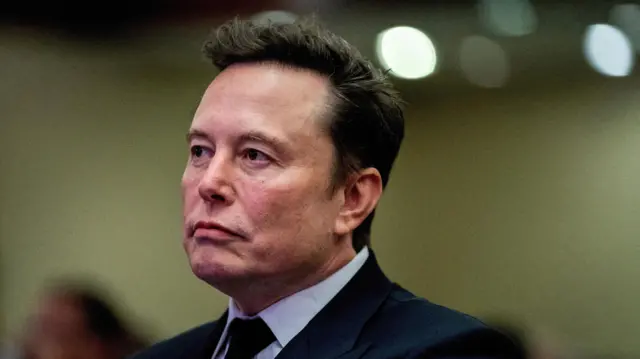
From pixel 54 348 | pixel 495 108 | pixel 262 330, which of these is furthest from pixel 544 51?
pixel 262 330

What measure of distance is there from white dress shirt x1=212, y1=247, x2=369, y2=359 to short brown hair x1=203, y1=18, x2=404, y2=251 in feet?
0.23

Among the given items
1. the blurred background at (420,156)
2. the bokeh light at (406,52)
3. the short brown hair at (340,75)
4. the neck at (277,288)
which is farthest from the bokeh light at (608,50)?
the neck at (277,288)

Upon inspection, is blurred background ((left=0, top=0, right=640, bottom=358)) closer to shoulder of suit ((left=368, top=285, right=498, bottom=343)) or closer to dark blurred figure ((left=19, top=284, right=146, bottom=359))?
dark blurred figure ((left=19, top=284, right=146, bottom=359))

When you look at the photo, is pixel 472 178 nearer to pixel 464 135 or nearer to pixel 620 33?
pixel 464 135

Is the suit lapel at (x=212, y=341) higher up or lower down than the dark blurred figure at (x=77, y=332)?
higher up

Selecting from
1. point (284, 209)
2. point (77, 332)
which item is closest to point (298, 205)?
point (284, 209)

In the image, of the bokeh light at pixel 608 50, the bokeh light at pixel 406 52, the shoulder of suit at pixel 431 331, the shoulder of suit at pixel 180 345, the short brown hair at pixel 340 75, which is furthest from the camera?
the bokeh light at pixel 406 52

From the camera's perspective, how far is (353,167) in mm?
1000

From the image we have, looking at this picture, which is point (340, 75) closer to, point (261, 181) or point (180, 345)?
point (261, 181)

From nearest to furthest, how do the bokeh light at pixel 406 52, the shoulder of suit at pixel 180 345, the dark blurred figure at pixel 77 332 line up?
the shoulder of suit at pixel 180 345 < the dark blurred figure at pixel 77 332 < the bokeh light at pixel 406 52

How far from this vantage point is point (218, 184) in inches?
36.4

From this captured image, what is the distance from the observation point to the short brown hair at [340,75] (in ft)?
3.25

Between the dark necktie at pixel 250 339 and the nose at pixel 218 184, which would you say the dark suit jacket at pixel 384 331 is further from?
the nose at pixel 218 184

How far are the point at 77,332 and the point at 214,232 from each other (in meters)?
0.95
